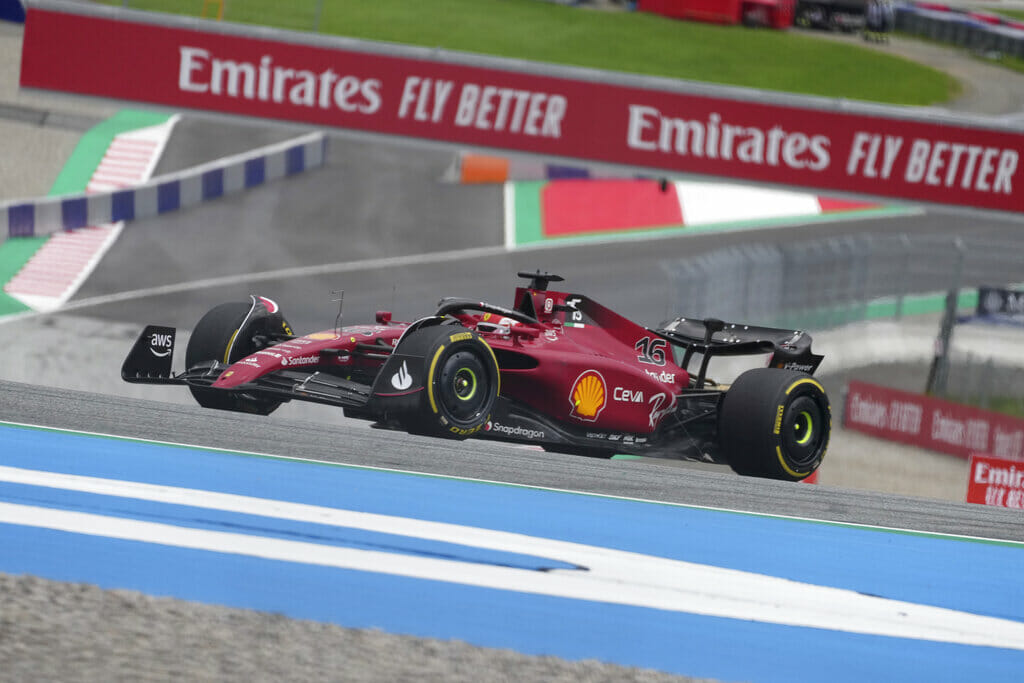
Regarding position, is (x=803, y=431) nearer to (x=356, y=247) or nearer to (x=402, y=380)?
(x=402, y=380)

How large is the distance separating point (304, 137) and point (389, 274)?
401cm

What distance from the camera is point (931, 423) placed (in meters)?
13.6

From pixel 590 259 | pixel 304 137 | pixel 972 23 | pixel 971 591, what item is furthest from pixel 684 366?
pixel 972 23

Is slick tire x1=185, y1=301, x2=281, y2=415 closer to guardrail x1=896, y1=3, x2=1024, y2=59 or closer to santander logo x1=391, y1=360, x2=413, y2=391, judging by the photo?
santander logo x1=391, y1=360, x2=413, y2=391

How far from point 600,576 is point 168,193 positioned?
576 inches

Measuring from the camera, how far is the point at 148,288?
16.6 metres

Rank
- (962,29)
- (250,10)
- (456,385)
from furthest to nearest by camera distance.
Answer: (962,29) → (250,10) → (456,385)

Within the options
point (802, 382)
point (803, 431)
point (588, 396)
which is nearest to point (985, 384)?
point (803, 431)

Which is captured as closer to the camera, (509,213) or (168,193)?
(168,193)

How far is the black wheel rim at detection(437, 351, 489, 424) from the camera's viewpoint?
7684 mm

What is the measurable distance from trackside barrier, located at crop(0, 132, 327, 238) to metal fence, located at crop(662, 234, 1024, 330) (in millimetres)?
7977

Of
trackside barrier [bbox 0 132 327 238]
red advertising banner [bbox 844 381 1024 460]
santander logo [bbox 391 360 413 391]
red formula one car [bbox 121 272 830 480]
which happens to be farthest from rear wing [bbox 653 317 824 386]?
trackside barrier [bbox 0 132 327 238]

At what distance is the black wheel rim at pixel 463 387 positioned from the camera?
303 inches

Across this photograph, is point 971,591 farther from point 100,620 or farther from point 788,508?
point 100,620
